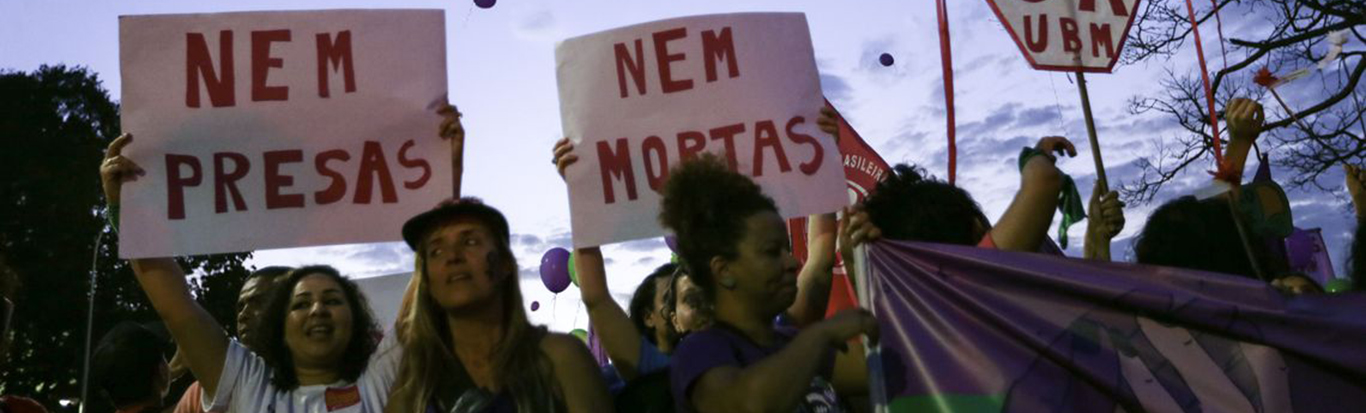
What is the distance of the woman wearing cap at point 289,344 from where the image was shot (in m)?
3.52

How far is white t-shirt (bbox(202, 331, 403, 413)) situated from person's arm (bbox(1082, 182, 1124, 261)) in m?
2.21

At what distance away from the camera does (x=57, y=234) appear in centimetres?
2319

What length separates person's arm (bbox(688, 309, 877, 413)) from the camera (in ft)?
8.15

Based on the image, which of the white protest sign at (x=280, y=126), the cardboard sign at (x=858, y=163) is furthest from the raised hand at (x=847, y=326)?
the cardboard sign at (x=858, y=163)

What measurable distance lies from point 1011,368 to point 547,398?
103 centimetres

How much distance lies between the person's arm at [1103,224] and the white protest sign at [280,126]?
6.74ft

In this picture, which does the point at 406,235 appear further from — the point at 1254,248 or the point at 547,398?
the point at 1254,248

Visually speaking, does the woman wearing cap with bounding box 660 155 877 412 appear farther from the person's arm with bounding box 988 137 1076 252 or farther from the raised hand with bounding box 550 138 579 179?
the raised hand with bounding box 550 138 579 179

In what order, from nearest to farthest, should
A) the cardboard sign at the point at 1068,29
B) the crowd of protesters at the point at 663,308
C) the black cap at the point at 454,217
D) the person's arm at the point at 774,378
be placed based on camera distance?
the person's arm at the point at 774,378
the crowd of protesters at the point at 663,308
the black cap at the point at 454,217
the cardboard sign at the point at 1068,29

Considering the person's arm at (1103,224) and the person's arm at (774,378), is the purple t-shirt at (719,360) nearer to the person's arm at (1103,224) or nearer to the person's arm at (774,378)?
the person's arm at (774,378)

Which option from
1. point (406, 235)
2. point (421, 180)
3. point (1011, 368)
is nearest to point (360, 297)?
point (421, 180)

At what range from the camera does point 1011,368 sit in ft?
9.57

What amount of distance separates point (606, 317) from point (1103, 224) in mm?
1787

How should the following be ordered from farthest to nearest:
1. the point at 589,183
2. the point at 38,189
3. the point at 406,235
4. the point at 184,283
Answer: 1. the point at 38,189
2. the point at 589,183
3. the point at 184,283
4. the point at 406,235
